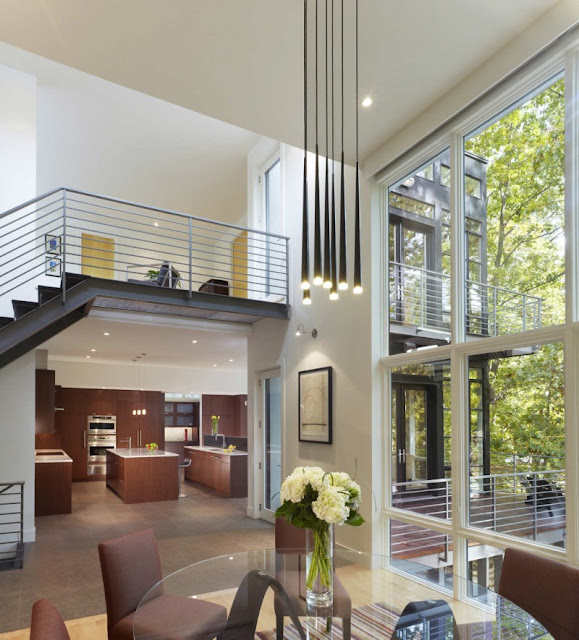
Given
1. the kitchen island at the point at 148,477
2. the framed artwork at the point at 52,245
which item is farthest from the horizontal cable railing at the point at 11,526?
the kitchen island at the point at 148,477

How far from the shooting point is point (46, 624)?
190 cm

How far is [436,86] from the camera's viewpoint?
4383 millimetres

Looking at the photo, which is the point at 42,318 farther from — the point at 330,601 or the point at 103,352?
the point at 103,352

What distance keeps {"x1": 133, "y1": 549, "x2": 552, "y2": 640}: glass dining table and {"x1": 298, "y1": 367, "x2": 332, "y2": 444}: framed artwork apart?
3145mm

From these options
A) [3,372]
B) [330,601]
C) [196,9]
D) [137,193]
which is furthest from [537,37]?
[137,193]

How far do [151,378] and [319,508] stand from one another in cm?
1231

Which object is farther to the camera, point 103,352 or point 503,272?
point 103,352

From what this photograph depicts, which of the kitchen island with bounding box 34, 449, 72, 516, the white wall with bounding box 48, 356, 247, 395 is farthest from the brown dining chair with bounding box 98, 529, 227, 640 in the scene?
the white wall with bounding box 48, 356, 247, 395

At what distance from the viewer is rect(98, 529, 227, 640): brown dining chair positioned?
227 centimetres

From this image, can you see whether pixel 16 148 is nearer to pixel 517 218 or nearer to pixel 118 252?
pixel 118 252

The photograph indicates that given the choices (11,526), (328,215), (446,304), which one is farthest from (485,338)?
(11,526)

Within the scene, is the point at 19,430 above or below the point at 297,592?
above

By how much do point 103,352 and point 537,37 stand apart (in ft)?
32.1

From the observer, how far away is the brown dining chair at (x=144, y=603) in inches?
89.3
